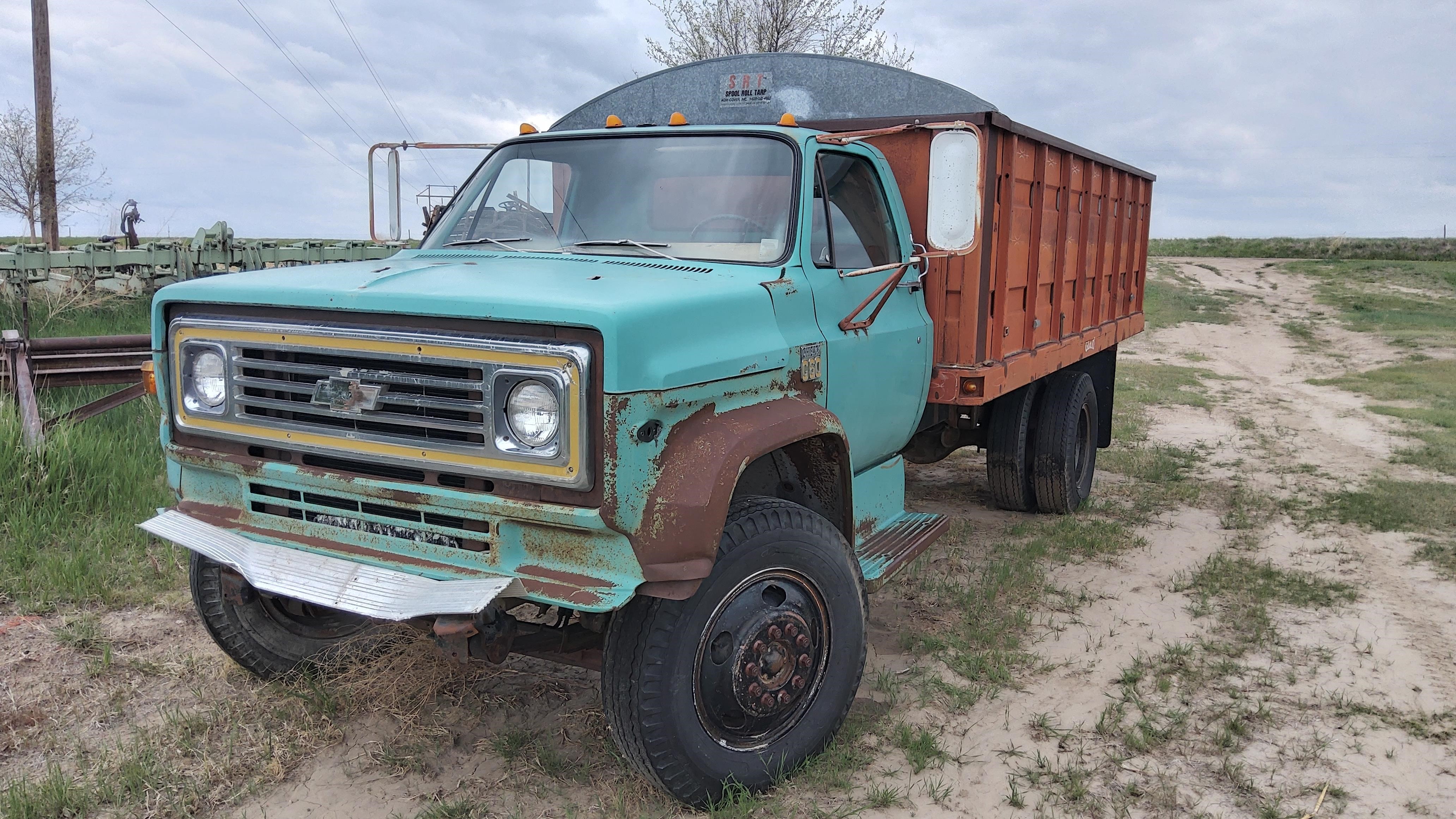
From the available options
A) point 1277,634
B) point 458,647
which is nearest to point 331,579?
point 458,647

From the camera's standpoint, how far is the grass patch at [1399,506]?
6.98 m

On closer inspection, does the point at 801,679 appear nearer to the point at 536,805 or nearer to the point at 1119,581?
the point at 536,805

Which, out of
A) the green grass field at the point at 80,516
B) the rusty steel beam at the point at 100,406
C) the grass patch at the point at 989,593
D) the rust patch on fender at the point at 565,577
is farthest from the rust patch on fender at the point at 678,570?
the rusty steel beam at the point at 100,406

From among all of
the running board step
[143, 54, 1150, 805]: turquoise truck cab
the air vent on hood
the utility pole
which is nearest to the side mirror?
[143, 54, 1150, 805]: turquoise truck cab

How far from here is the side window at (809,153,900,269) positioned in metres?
4.12

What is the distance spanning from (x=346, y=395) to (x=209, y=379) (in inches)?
25.9

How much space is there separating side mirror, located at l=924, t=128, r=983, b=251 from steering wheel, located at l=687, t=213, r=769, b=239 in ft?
2.05

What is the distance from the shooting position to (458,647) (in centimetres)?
308

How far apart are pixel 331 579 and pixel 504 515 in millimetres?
573

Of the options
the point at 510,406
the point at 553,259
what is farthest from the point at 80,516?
the point at 510,406

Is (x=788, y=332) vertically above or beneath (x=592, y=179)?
beneath

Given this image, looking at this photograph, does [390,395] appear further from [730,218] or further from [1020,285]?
[1020,285]

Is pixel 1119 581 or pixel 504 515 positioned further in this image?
pixel 1119 581

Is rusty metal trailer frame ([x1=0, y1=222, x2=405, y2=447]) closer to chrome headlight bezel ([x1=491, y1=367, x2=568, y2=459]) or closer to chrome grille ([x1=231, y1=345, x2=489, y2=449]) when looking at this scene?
chrome grille ([x1=231, y1=345, x2=489, y2=449])
